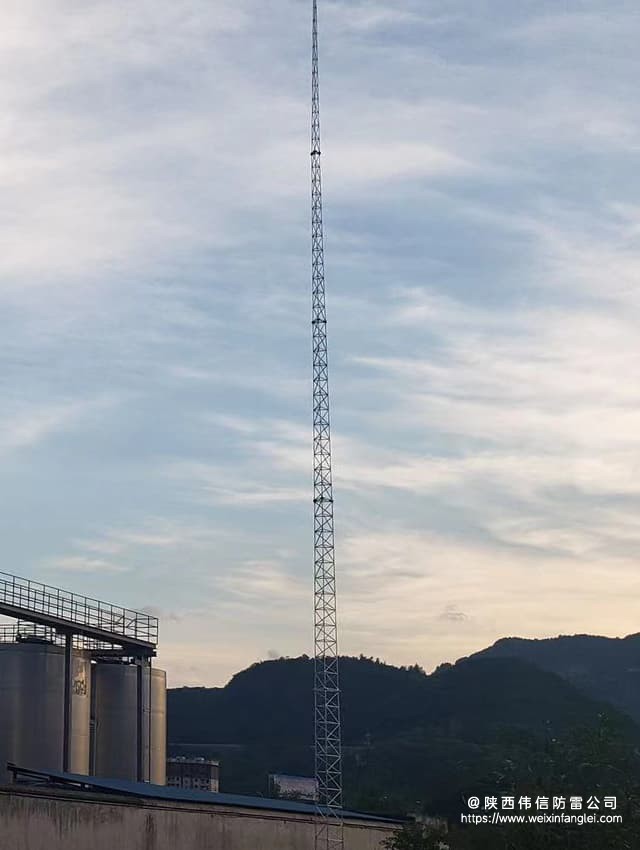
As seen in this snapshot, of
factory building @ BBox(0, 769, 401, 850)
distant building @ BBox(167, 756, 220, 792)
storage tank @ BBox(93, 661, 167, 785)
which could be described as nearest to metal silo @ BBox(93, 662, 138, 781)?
storage tank @ BBox(93, 661, 167, 785)

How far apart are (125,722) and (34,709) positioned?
11.6m

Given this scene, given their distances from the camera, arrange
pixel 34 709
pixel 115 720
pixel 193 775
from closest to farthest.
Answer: pixel 34 709, pixel 115 720, pixel 193 775

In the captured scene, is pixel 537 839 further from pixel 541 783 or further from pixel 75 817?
pixel 75 817

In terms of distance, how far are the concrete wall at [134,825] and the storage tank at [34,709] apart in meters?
17.2

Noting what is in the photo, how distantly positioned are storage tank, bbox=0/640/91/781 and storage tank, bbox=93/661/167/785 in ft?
15.3

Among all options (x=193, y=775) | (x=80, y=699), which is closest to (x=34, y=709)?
(x=80, y=699)

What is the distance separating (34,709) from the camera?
87188 mm

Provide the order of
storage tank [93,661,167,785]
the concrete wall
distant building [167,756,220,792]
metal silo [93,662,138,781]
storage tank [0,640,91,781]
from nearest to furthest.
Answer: the concrete wall
storage tank [0,640,91,781]
metal silo [93,662,138,781]
storage tank [93,661,167,785]
distant building [167,756,220,792]

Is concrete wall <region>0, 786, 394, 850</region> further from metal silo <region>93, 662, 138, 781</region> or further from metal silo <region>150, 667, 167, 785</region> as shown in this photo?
metal silo <region>150, 667, 167, 785</region>

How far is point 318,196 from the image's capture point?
106 metres

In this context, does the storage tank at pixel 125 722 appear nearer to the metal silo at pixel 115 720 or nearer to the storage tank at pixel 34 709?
the metal silo at pixel 115 720

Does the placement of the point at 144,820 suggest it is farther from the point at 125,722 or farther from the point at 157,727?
the point at 157,727

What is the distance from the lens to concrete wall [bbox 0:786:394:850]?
198ft

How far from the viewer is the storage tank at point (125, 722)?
314 ft
